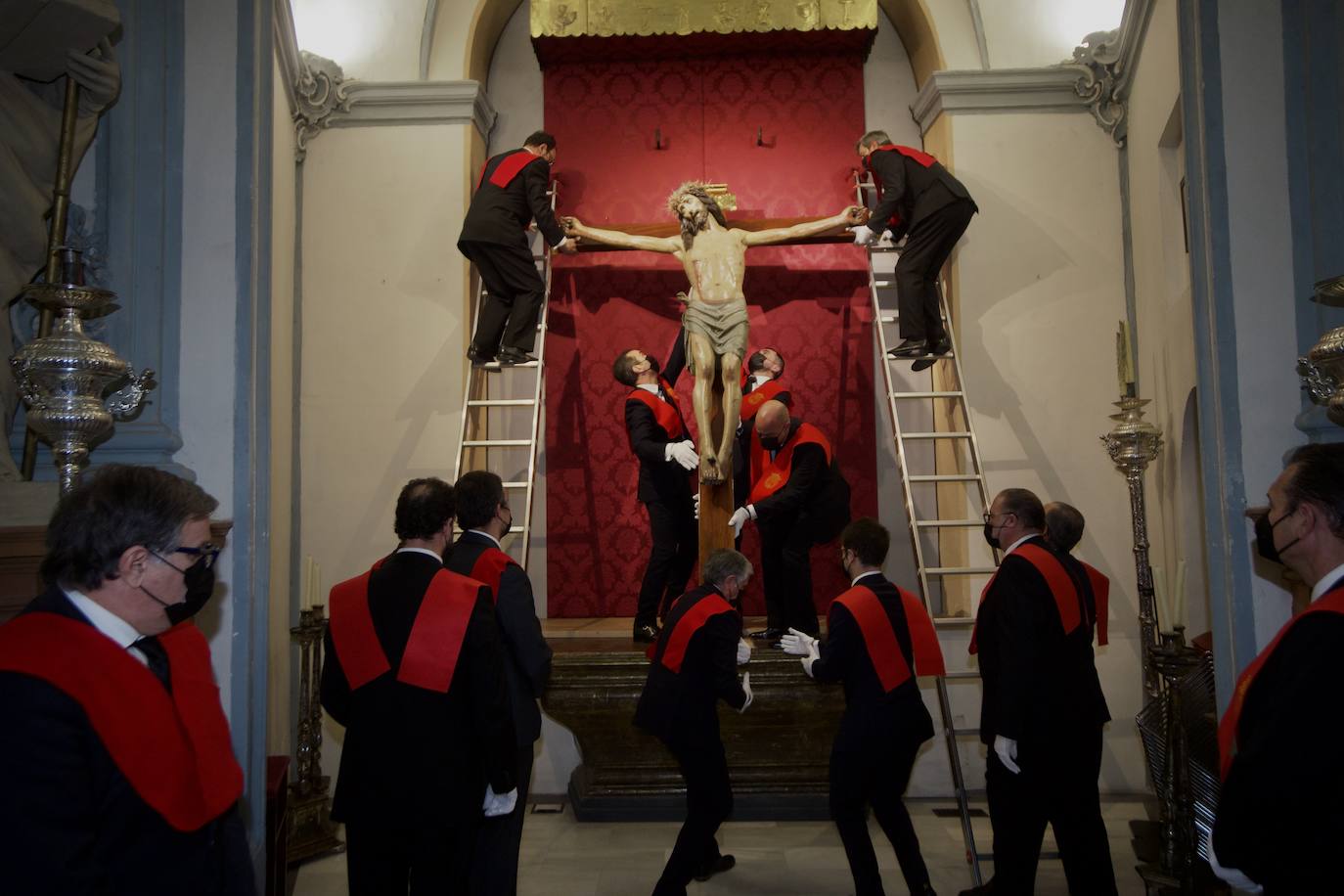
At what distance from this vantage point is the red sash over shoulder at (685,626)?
12.7ft

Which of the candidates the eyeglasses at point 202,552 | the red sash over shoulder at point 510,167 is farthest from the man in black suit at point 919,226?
the eyeglasses at point 202,552

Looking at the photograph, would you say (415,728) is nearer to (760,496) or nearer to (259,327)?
(259,327)

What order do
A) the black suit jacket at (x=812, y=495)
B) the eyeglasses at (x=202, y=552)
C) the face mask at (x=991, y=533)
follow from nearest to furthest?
the eyeglasses at (x=202, y=552) → the face mask at (x=991, y=533) → the black suit jacket at (x=812, y=495)

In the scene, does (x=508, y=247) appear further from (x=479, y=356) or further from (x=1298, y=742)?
(x=1298, y=742)

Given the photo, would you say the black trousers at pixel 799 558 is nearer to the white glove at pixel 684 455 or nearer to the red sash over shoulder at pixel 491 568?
the white glove at pixel 684 455

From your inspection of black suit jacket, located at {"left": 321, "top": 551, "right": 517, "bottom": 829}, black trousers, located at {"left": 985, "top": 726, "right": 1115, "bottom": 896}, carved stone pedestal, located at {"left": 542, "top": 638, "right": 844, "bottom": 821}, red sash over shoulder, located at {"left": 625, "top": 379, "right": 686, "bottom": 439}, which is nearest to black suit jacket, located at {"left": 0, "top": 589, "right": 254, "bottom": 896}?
black suit jacket, located at {"left": 321, "top": 551, "right": 517, "bottom": 829}

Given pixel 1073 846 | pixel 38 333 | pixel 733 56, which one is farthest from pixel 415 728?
pixel 733 56

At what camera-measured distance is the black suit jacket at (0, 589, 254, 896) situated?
157 cm

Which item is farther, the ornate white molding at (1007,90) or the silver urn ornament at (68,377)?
the ornate white molding at (1007,90)

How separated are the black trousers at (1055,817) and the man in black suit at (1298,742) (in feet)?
4.90

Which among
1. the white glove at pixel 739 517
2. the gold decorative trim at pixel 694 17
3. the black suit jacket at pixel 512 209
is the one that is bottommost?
the white glove at pixel 739 517

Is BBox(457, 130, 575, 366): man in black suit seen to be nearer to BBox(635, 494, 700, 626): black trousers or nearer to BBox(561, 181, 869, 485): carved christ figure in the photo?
BBox(561, 181, 869, 485): carved christ figure

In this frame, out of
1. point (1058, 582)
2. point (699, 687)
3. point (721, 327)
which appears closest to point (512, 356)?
point (721, 327)

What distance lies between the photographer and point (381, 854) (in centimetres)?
297
